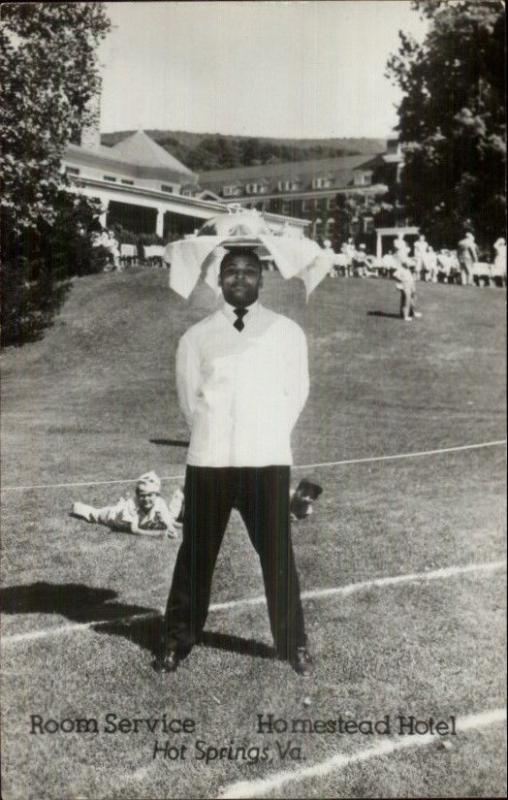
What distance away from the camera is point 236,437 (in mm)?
2416

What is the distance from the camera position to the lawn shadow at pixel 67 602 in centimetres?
244

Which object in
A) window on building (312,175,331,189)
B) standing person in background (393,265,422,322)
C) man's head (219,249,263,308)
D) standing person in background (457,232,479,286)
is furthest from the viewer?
standing person in background (393,265,422,322)

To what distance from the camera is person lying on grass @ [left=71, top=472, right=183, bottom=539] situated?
260 cm

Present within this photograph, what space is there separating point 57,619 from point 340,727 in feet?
3.11

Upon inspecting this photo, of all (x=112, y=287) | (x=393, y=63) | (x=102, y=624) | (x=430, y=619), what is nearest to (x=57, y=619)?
(x=102, y=624)

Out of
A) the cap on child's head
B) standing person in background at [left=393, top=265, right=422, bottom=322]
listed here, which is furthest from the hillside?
standing person in background at [left=393, top=265, right=422, bottom=322]

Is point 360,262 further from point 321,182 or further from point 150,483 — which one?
point 150,483

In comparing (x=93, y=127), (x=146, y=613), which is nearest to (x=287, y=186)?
(x=93, y=127)

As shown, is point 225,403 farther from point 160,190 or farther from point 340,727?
point 340,727

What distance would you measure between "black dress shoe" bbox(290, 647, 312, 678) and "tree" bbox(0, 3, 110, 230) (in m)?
1.54

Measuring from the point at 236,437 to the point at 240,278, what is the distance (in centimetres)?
48

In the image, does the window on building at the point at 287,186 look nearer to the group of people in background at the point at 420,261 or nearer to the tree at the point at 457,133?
the group of people in background at the point at 420,261

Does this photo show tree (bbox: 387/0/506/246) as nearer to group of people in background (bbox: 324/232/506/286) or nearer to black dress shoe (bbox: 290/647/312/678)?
group of people in background (bbox: 324/232/506/286)

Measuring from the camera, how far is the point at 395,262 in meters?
3.84
